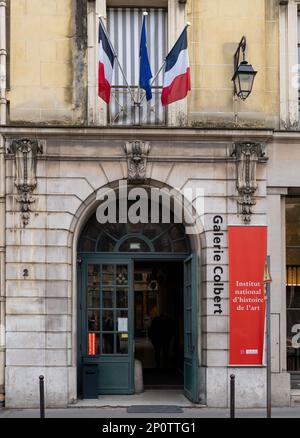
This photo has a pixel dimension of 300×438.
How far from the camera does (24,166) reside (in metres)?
18.6

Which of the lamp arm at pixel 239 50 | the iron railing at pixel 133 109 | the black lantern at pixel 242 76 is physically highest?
the lamp arm at pixel 239 50

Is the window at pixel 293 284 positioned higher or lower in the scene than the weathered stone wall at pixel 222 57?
lower

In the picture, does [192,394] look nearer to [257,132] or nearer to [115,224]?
[115,224]

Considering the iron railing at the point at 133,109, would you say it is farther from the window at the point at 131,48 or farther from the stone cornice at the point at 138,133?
the stone cornice at the point at 138,133

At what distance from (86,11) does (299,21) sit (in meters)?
4.69

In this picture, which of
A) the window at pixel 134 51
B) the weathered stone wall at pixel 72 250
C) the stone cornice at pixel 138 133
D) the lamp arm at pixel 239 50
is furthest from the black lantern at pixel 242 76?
the window at pixel 134 51

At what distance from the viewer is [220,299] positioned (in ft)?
61.6

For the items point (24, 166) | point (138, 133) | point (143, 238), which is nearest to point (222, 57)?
point (138, 133)

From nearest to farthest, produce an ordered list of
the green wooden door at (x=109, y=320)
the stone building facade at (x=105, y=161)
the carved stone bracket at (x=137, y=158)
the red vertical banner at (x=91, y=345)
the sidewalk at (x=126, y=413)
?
the sidewalk at (x=126, y=413) → the stone building facade at (x=105, y=161) → the carved stone bracket at (x=137, y=158) → the red vertical banner at (x=91, y=345) → the green wooden door at (x=109, y=320)

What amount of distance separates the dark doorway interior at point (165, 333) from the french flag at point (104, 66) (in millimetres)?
6078

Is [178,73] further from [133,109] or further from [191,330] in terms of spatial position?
[191,330]

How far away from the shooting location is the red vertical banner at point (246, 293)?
18.6 m

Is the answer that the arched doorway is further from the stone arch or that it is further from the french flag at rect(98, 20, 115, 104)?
the french flag at rect(98, 20, 115, 104)

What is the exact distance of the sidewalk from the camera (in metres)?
17.5
